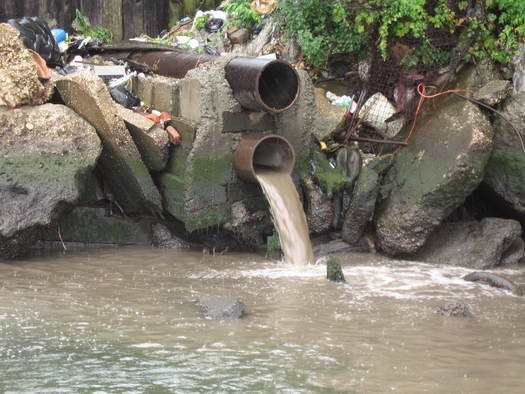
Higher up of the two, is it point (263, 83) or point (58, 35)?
point (58, 35)

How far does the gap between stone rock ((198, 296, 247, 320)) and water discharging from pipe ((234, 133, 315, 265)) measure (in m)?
2.25

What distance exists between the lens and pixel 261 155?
1016cm

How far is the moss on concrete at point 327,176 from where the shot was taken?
9883 mm

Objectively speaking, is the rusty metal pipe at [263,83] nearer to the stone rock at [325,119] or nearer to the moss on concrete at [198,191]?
the stone rock at [325,119]

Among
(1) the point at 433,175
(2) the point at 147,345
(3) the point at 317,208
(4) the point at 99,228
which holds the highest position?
(1) the point at 433,175

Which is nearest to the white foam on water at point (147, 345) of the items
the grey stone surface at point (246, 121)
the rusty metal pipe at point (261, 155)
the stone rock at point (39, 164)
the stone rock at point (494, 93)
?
the stone rock at point (39, 164)

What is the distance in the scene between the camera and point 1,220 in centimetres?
873

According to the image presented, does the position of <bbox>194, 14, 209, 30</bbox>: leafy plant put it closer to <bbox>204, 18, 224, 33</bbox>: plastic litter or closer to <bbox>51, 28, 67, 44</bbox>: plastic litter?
<bbox>204, 18, 224, 33</bbox>: plastic litter

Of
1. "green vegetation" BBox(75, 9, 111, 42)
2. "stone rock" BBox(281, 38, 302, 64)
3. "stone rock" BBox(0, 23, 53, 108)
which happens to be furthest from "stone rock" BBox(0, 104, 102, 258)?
"green vegetation" BBox(75, 9, 111, 42)

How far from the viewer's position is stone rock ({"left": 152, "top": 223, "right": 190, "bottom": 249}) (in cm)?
1024

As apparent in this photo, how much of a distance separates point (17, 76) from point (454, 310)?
546 centimetres

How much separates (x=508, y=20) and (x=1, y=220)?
21.4 feet

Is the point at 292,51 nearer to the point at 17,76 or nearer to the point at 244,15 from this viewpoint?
the point at 244,15

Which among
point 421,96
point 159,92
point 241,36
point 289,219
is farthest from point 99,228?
point 421,96
